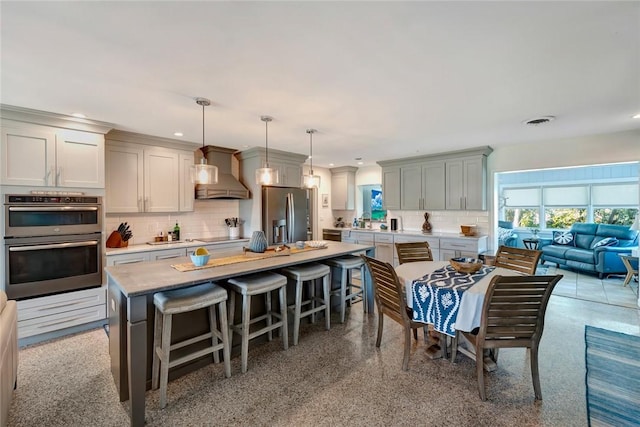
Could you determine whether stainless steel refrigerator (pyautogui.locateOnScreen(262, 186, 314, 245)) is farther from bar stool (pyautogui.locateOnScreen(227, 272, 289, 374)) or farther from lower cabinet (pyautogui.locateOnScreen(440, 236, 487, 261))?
lower cabinet (pyautogui.locateOnScreen(440, 236, 487, 261))

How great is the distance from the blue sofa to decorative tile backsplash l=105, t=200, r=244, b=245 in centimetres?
671

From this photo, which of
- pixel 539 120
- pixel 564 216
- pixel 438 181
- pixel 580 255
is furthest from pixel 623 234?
pixel 539 120

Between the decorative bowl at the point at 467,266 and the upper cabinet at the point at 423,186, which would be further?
the upper cabinet at the point at 423,186

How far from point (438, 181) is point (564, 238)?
A: 12.3 ft

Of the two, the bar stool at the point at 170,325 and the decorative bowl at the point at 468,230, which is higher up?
the decorative bowl at the point at 468,230

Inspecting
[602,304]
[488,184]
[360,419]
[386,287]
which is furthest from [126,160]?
[602,304]

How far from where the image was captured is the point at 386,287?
254 centimetres

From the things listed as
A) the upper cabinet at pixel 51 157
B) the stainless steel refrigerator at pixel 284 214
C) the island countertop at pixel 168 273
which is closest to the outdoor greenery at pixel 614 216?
the stainless steel refrigerator at pixel 284 214

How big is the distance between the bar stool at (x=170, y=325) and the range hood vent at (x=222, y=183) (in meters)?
2.47

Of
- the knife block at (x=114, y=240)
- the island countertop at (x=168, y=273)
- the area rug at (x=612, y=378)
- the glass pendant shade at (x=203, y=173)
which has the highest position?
the glass pendant shade at (x=203, y=173)

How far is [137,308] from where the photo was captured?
1.86 meters

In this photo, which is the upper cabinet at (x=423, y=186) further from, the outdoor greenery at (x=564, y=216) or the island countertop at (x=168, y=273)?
the outdoor greenery at (x=564, y=216)

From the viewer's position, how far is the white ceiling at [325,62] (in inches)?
59.6

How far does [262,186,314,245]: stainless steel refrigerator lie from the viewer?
16.1 ft
